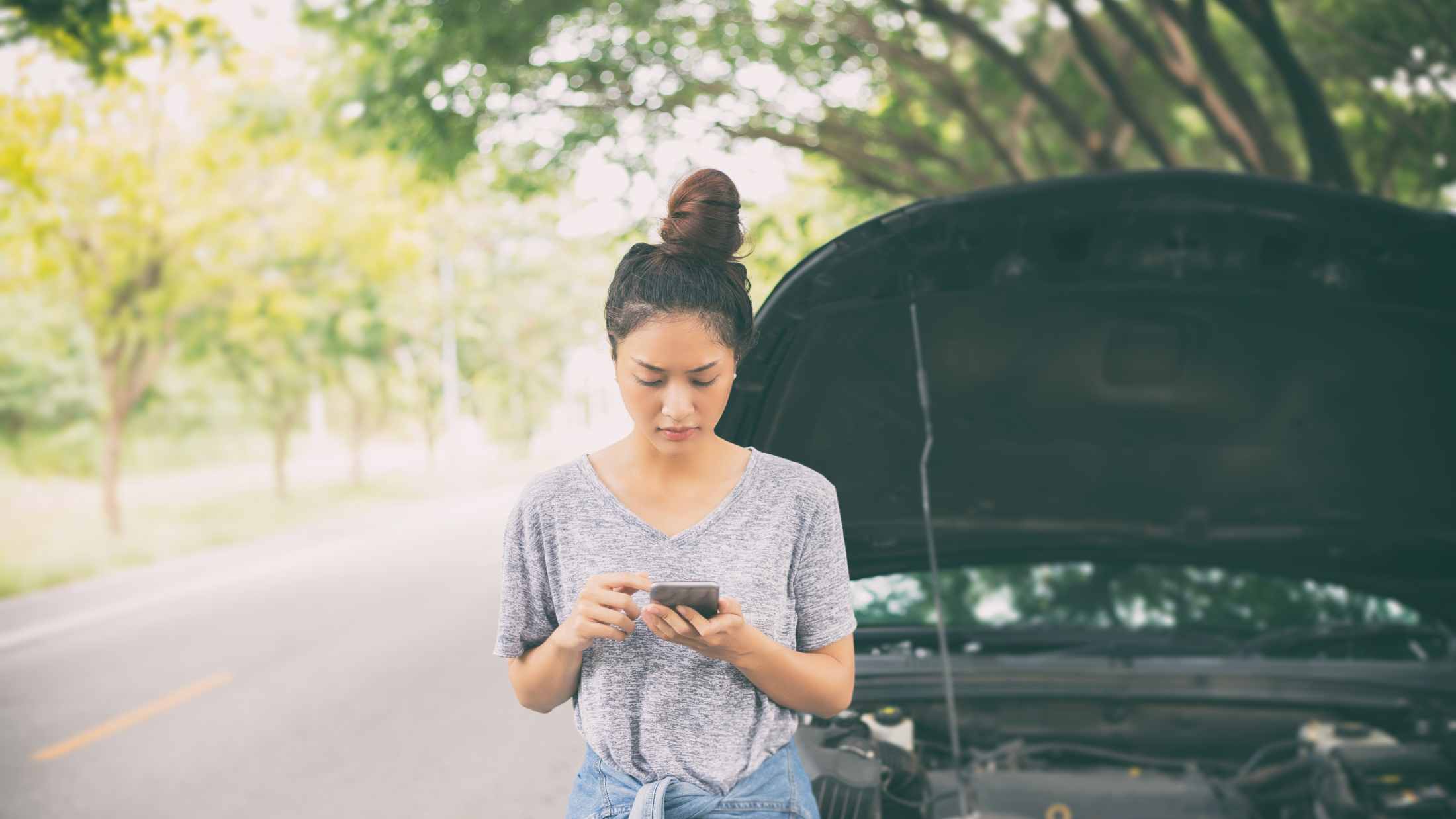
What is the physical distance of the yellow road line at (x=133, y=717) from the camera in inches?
231

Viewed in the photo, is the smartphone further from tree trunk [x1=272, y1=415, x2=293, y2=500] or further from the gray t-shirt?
tree trunk [x1=272, y1=415, x2=293, y2=500]

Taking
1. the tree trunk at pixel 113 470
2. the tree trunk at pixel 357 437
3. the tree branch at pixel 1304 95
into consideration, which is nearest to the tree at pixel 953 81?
the tree branch at pixel 1304 95

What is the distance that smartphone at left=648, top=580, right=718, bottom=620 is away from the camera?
5.15 ft

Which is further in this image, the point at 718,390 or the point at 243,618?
the point at 243,618

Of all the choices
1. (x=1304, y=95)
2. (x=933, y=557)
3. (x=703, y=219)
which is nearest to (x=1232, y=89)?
(x=1304, y=95)

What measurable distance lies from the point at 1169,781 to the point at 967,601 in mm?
905

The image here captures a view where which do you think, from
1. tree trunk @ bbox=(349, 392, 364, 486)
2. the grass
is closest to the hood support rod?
the grass

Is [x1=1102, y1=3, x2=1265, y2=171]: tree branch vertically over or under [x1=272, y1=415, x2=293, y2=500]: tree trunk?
over

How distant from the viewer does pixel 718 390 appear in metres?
1.83

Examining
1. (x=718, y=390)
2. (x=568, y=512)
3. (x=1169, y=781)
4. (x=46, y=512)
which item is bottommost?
(x=46, y=512)

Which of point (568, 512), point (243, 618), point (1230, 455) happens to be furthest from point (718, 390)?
point (243, 618)

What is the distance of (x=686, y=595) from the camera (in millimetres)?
1576

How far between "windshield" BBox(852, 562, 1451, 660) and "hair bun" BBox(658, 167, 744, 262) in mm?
1225

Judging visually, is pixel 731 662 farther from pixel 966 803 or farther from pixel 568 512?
pixel 966 803
